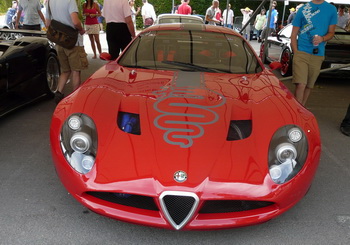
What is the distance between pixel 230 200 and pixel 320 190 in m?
1.21

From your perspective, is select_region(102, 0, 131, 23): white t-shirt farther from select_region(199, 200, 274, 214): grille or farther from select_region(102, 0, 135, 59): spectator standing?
select_region(199, 200, 274, 214): grille

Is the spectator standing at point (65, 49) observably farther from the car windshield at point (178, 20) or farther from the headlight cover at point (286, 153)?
the car windshield at point (178, 20)

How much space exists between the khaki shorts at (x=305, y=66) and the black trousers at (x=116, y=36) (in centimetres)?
291

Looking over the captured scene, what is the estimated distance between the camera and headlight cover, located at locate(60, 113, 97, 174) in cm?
212

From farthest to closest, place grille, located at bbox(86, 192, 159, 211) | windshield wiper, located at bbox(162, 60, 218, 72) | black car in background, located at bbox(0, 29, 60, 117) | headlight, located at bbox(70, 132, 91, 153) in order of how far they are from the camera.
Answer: black car in background, located at bbox(0, 29, 60, 117), windshield wiper, located at bbox(162, 60, 218, 72), headlight, located at bbox(70, 132, 91, 153), grille, located at bbox(86, 192, 159, 211)

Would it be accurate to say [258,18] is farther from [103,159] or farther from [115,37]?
[103,159]

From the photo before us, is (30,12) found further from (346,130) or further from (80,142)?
(346,130)

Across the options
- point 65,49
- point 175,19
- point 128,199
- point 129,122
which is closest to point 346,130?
point 129,122

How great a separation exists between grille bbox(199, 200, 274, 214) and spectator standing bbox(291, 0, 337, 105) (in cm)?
283

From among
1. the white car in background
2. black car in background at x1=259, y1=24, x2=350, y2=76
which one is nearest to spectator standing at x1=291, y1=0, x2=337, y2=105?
black car in background at x1=259, y1=24, x2=350, y2=76

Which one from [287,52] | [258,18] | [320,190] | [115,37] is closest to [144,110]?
[320,190]

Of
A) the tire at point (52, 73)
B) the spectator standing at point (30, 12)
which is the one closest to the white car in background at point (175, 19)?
the spectator standing at point (30, 12)

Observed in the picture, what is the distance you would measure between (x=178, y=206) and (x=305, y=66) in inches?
126

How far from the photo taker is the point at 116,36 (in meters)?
5.96
